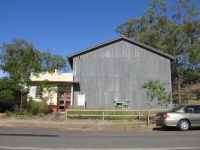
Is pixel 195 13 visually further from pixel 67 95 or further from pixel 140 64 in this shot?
pixel 67 95

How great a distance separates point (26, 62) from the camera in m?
30.6

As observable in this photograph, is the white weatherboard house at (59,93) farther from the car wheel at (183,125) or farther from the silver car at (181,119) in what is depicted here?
the car wheel at (183,125)

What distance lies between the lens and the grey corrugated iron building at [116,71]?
38.9 metres

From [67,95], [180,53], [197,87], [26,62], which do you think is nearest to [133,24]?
[180,53]

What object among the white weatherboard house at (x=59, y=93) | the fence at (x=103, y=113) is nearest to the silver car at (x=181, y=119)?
the fence at (x=103, y=113)

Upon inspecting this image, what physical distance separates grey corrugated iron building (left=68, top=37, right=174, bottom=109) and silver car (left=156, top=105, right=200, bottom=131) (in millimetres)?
17671

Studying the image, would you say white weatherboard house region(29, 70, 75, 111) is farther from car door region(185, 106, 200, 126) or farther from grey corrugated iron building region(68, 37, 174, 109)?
car door region(185, 106, 200, 126)

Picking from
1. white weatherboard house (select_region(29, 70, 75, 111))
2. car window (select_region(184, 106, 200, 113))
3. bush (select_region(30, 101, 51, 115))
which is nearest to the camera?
car window (select_region(184, 106, 200, 113))

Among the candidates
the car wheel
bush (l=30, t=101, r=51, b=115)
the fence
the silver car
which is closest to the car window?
the silver car

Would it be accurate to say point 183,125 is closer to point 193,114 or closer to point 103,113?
point 193,114

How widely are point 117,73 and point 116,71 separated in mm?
233

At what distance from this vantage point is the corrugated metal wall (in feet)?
128

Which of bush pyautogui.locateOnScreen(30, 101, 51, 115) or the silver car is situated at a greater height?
bush pyautogui.locateOnScreen(30, 101, 51, 115)

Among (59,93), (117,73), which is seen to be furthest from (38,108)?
(117,73)
